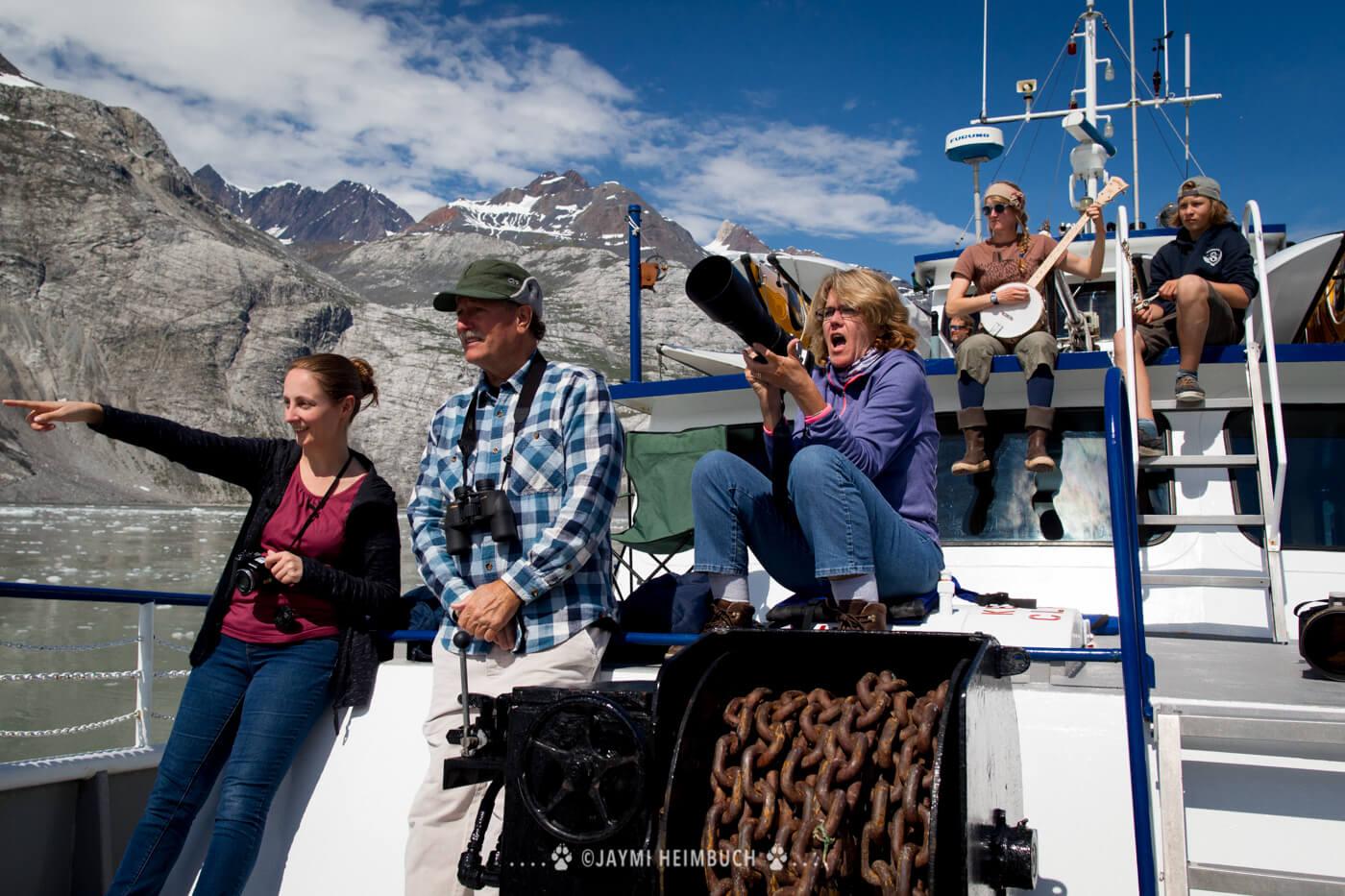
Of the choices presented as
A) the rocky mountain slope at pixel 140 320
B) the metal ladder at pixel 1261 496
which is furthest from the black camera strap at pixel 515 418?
the rocky mountain slope at pixel 140 320

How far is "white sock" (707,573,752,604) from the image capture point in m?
3.57

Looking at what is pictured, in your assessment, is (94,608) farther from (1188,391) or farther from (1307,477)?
(1307,477)

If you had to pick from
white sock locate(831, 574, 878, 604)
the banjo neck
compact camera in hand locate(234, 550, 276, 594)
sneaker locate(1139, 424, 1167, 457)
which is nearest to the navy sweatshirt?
the banjo neck

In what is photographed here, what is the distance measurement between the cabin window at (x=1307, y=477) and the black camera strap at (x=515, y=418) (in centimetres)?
398

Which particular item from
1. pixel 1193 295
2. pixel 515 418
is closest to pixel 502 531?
pixel 515 418

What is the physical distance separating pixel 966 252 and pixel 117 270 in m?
137

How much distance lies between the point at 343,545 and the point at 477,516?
24.7 inches

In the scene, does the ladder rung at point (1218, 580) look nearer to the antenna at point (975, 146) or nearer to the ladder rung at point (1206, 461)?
the ladder rung at point (1206, 461)

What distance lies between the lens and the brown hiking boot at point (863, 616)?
9.51ft

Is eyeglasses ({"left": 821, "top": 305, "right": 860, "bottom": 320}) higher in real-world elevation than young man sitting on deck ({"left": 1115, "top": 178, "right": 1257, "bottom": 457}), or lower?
lower

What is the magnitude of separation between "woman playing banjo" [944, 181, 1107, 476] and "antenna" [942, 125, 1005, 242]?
5442 mm

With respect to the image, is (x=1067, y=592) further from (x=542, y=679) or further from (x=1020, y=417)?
(x=542, y=679)

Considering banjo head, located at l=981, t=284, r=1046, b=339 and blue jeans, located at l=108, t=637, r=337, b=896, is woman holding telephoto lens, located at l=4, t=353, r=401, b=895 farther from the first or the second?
banjo head, located at l=981, t=284, r=1046, b=339

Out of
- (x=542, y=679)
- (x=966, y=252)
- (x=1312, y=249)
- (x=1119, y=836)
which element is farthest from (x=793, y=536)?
(x=1312, y=249)
